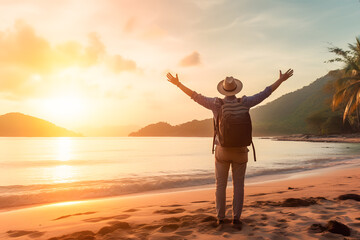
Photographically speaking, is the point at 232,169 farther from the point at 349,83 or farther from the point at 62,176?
the point at 349,83

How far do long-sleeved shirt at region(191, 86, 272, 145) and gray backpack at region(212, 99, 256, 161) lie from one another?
0.08 metres

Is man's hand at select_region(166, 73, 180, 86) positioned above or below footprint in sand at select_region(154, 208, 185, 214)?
above

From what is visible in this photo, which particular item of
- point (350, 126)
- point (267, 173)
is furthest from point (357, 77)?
point (350, 126)

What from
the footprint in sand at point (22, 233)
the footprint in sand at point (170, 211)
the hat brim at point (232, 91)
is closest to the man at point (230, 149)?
the hat brim at point (232, 91)

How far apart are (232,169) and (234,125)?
726mm

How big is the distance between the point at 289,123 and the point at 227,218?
18310 centimetres

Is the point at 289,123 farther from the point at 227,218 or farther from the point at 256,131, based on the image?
the point at 227,218

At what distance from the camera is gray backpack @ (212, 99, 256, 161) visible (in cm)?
450

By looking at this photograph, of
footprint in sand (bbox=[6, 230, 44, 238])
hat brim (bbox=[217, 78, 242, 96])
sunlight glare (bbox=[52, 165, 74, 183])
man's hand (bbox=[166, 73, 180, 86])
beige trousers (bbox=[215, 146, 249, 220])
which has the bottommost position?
sunlight glare (bbox=[52, 165, 74, 183])

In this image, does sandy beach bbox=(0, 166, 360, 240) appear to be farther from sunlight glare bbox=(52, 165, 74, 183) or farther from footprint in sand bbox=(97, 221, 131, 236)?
sunlight glare bbox=(52, 165, 74, 183)

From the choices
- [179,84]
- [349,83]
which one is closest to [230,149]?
[179,84]

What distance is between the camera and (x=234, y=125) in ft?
14.8

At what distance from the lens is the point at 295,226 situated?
457 centimetres

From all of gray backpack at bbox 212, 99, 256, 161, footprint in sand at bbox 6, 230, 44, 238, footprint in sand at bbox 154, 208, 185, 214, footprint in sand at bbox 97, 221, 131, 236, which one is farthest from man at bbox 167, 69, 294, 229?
footprint in sand at bbox 6, 230, 44, 238
